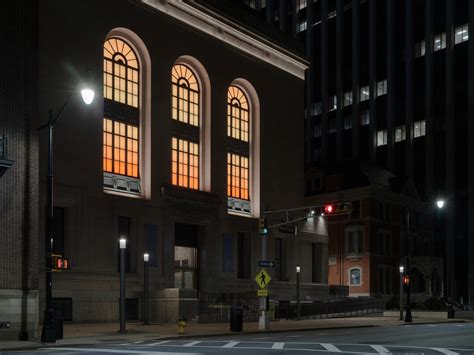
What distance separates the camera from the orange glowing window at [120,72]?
46312mm

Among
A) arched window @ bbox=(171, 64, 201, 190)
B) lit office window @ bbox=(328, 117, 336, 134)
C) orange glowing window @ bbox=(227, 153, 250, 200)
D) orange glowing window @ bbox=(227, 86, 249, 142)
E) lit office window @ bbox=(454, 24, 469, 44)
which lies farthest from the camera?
lit office window @ bbox=(328, 117, 336, 134)

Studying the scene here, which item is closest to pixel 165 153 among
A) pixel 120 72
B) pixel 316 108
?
pixel 120 72

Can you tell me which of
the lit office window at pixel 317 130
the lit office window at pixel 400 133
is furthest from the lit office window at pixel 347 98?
the lit office window at pixel 400 133

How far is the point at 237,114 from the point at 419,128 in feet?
133

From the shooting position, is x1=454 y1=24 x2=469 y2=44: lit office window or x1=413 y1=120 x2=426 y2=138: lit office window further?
x1=413 y1=120 x2=426 y2=138: lit office window

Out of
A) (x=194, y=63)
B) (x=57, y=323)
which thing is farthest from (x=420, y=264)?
(x=57, y=323)

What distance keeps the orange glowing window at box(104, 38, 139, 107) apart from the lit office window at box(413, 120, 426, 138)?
168ft

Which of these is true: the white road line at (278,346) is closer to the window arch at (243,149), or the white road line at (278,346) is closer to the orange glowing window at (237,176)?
the window arch at (243,149)

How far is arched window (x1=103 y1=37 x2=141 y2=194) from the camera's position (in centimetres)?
4606

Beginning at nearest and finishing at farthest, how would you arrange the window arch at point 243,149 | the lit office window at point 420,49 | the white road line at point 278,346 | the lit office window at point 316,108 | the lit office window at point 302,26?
the white road line at point 278,346, the window arch at point 243,149, the lit office window at point 420,49, the lit office window at point 316,108, the lit office window at point 302,26

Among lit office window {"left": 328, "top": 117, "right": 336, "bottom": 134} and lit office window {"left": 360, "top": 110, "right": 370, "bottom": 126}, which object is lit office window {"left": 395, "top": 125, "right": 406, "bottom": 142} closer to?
lit office window {"left": 360, "top": 110, "right": 370, "bottom": 126}

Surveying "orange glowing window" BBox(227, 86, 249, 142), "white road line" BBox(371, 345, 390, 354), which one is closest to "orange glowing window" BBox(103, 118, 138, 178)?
"orange glowing window" BBox(227, 86, 249, 142)

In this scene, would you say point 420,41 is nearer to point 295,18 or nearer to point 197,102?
point 295,18

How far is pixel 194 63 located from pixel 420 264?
4049 cm
